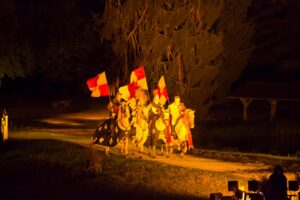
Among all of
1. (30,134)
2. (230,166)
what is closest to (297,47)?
(30,134)

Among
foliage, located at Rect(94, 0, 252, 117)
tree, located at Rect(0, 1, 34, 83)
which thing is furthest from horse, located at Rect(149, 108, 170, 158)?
tree, located at Rect(0, 1, 34, 83)

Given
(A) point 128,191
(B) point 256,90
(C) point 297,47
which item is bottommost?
(A) point 128,191

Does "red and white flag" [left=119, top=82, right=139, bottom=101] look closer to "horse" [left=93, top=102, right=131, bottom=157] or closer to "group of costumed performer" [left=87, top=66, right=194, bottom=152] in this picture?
"group of costumed performer" [left=87, top=66, right=194, bottom=152]

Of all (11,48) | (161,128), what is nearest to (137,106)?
(161,128)

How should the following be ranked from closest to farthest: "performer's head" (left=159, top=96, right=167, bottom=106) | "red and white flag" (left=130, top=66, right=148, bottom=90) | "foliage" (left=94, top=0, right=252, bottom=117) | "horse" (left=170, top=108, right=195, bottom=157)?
"horse" (left=170, top=108, right=195, bottom=157), "performer's head" (left=159, top=96, right=167, bottom=106), "red and white flag" (left=130, top=66, right=148, bottom=90), "foliage" (left=94, top=0, right=252, bottom=117)

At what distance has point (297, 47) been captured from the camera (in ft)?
152

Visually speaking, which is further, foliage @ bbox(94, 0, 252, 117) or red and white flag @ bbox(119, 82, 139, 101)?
foliage @ bbox(94, 0, 252, 117)

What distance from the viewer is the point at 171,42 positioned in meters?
36.7

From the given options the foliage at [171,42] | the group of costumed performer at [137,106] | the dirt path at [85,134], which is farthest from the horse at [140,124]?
the foliage at [171,42]

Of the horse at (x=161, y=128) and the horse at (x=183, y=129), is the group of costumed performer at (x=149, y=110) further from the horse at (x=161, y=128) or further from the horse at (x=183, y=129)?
the horse at (x=183, y=129)

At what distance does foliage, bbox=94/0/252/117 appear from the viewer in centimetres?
3497

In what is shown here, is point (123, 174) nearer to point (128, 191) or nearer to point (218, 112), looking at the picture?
point (128, 191)

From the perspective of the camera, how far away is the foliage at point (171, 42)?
35.0 meters

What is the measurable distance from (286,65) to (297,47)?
1.52 metres
